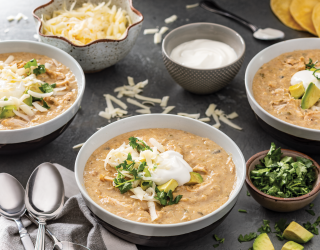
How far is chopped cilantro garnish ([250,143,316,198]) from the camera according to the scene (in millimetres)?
2174

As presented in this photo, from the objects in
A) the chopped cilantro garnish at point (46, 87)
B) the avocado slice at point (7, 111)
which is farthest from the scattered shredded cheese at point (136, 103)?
the avocado slice at point (7, 111)

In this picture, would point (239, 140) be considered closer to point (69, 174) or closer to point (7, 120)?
point (69, 174)

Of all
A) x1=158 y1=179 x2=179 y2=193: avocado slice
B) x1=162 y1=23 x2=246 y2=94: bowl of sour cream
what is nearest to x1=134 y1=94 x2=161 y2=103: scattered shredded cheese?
x1=162 y1=23 x2=246 y2=94: bowl of sour cream

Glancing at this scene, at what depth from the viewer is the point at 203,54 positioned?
3.13m

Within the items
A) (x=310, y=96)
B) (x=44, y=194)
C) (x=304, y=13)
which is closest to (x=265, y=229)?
(x=310, y=96)

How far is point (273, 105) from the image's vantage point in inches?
106

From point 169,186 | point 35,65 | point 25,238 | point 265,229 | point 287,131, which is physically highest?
point 35,65

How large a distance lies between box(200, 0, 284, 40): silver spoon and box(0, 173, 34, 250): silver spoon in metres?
2.65

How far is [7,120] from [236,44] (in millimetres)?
1895

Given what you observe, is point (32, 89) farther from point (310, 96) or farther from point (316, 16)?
point (316, 16)

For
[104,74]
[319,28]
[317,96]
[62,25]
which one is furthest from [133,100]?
[319,28]

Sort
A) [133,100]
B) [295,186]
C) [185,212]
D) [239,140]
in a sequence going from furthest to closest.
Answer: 1. [133,100]
2. [239,140]
3. [295,186]
4. [185,212]

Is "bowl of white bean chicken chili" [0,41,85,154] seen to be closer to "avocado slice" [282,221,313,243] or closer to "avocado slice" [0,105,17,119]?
"avocado slice" [0,105,17,119]

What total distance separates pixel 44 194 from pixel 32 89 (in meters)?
0.77
